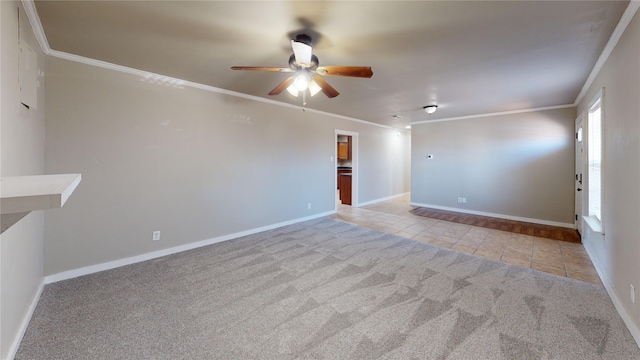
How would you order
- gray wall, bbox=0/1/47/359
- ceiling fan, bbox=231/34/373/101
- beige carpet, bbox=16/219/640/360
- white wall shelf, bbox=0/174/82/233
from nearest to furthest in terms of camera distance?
white wall shelf, bbox=0/174/82/233
gray wall, bbox=0/1/47/359
beige carpet, bbox=16/219/640/360
ceiling fan, bbox=231/34/373/101

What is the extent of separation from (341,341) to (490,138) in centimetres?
570

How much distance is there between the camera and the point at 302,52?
6.79ft

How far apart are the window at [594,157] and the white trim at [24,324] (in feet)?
18.3

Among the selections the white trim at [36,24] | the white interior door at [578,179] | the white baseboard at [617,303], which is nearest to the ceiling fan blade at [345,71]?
the white trim at [36,24]

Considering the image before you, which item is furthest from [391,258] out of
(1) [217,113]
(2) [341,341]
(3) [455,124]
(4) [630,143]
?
(3) [455,124]

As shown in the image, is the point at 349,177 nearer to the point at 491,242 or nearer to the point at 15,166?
the point at 491,242

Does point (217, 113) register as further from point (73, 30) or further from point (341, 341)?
point (341, 341)

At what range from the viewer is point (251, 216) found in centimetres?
419

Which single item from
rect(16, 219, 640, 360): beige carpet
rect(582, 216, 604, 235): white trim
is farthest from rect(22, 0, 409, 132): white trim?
→ rect(582, 216, 604, 235): white trim

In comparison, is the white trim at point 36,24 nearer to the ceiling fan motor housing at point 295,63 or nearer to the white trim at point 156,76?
the white trim at point 156,76

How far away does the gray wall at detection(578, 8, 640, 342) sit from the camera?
1.81m

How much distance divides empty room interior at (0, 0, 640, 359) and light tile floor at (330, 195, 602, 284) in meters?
0.05

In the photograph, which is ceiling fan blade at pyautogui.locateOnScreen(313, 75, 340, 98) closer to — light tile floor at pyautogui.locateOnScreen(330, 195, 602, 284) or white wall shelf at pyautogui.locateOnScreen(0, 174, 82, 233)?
white wall shelf at pyautogui.locateOnScreen(0, 174, 82, 233)

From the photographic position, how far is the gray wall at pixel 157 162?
2621 mm
